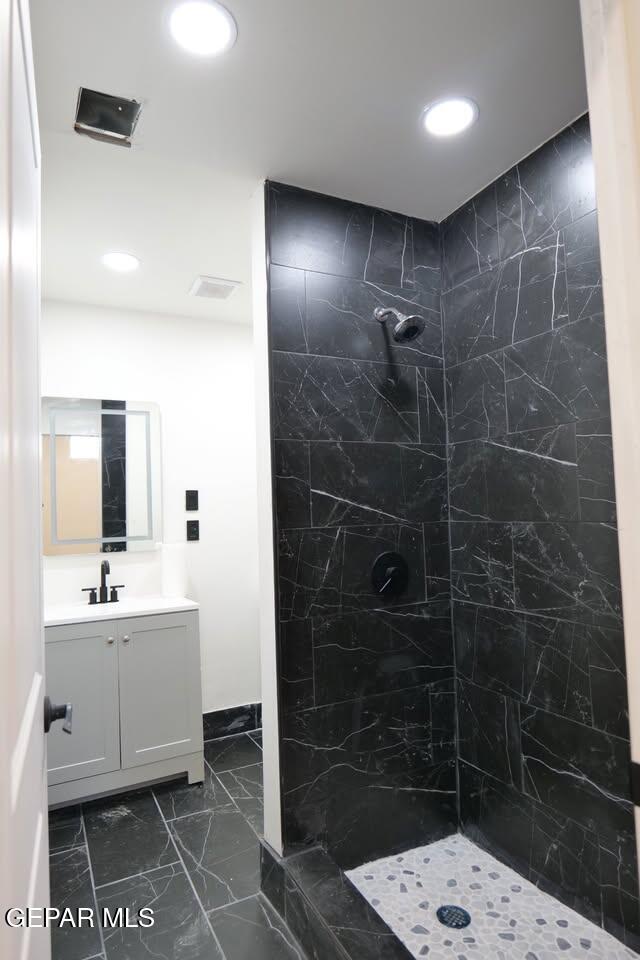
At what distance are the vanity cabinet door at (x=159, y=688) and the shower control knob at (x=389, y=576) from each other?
1.18 m

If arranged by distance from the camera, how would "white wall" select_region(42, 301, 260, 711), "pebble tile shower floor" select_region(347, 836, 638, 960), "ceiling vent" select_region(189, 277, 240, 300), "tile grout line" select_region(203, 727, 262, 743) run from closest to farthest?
"pebble tile shower floor" select_region(347, 836, 638, 960), "ceiling vent" select_region(189, 277, 240, 300), "white wall" select_region(42, 301, 260, 711), "tile grout line" select_region(203, 727, 262, 743)

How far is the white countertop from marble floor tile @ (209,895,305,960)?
4.17 ft

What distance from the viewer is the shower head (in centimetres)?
192

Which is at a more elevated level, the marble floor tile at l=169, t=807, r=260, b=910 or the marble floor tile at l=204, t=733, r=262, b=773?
the marble floor tile at l=169, t=807, r=260, b=910

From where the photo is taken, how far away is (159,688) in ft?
8.70

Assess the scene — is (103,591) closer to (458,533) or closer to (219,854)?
(219,854)

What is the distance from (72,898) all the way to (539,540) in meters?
2.03

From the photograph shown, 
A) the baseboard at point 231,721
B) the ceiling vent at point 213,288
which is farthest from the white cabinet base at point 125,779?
the ceiling vent at point 213,288

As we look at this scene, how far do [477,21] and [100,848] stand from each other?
9.98 ft

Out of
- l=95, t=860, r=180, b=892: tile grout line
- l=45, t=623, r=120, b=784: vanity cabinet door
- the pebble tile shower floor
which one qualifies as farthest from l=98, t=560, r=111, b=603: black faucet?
the pebble tile shower floor

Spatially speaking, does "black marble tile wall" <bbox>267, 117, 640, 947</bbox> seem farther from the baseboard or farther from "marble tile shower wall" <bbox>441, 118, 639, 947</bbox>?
the baseboard

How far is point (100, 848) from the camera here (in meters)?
2.16

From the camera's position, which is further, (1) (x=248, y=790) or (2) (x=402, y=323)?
(1) (x=248, y=790)

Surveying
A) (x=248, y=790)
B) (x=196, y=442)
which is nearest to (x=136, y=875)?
(x=248, y=790)
